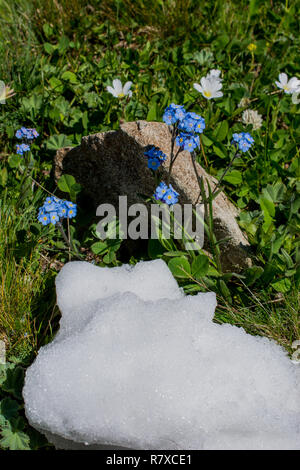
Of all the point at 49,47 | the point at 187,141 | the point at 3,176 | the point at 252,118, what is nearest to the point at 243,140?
the point at 187,141

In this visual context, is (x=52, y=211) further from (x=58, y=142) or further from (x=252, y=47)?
(x=252, y=47)

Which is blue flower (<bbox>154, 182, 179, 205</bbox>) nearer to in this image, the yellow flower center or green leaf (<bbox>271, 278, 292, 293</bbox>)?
green leaf (<bbox>271, 278, 292, 293</bbox>)

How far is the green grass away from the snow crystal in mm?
256

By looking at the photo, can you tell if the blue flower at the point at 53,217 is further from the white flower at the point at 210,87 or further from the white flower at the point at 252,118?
the white flower at the point at 252,118

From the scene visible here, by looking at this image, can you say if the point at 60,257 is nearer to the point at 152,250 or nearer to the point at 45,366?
the point at 152,250

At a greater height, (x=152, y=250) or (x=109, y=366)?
(x=152, y=250)

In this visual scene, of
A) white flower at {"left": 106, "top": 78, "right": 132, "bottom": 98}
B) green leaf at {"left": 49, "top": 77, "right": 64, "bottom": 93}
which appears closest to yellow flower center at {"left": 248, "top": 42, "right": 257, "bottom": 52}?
white flower at {"left": 106, "top": 78, "right": 132, "bottom": 98}

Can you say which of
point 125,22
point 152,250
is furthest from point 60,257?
point 125,22

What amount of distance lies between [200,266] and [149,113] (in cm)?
97

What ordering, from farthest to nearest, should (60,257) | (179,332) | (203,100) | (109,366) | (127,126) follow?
(203,100), (60,257), (127,126), (179,332), (109,366)

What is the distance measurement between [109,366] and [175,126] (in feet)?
3.47

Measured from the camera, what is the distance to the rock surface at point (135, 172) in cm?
229

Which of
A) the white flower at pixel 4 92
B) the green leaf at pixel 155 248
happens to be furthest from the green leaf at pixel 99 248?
the white flower at pixel 4 92

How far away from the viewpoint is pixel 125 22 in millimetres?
3303
